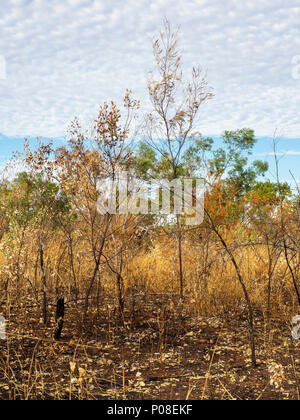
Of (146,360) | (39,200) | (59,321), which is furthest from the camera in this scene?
(39,200)

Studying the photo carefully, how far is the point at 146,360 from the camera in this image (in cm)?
359

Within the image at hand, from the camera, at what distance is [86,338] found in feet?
13.3

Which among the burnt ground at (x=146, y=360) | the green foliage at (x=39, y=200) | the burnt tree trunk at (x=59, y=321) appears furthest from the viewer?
the green foliage at (x=39, y=200)

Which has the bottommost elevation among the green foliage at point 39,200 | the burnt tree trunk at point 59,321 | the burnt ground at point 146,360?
the burnt ground at point 146,360

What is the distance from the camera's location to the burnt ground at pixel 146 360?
9.29 ft

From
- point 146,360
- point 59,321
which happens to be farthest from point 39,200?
point 146,360

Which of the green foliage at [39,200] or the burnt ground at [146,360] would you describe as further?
the green foliage at [39,200]

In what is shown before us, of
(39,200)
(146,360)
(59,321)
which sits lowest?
(146,360)

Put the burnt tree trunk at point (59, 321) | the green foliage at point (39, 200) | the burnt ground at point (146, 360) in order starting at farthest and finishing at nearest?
the green foliage at point (39, 200), the burnt tree trunk at point (59, 321), the burnt ground at point (146, 360)

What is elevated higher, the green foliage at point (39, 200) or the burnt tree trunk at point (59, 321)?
the green foliage at point (39, 200)

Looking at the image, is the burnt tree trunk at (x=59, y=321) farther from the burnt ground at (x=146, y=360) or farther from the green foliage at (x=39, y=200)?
the green foliage at (x=39, y=200)

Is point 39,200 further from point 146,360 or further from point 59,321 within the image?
point 146,360

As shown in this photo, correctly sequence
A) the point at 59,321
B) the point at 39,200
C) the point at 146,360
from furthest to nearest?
the point at 39,200
the point at 59,321
the point at 146,360
